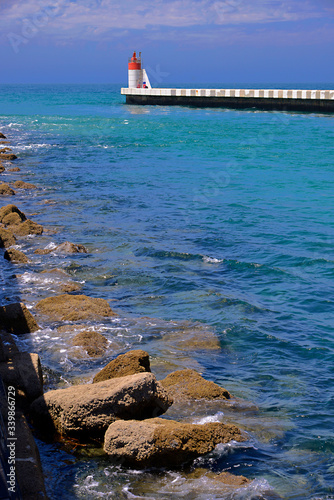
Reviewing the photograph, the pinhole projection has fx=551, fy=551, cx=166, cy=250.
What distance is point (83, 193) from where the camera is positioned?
838 inches

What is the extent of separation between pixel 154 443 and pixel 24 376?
185 centimetres

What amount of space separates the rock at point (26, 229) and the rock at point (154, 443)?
10.1m

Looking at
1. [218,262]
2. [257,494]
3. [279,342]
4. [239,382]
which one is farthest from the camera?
[218,262]

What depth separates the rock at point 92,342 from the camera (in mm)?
8395

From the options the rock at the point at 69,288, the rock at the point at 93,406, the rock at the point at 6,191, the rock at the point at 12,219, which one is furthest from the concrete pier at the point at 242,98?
the rock at the point at 93,406

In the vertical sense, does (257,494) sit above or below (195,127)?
below

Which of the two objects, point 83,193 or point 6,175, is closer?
point 83,193

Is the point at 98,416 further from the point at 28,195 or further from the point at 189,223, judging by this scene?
the point at 28,195

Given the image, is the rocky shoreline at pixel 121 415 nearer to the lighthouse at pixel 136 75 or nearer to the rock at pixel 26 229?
the rock at pixel 26 229

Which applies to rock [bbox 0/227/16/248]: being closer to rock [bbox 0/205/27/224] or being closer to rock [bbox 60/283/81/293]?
rock [bbox 0/205/27/224]

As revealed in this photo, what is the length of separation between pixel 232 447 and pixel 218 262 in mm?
7169

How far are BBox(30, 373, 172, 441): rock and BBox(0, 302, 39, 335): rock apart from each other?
2.87 metres

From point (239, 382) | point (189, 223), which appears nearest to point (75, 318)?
point (239, 382)

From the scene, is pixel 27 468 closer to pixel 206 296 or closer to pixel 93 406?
pixel 93 406
